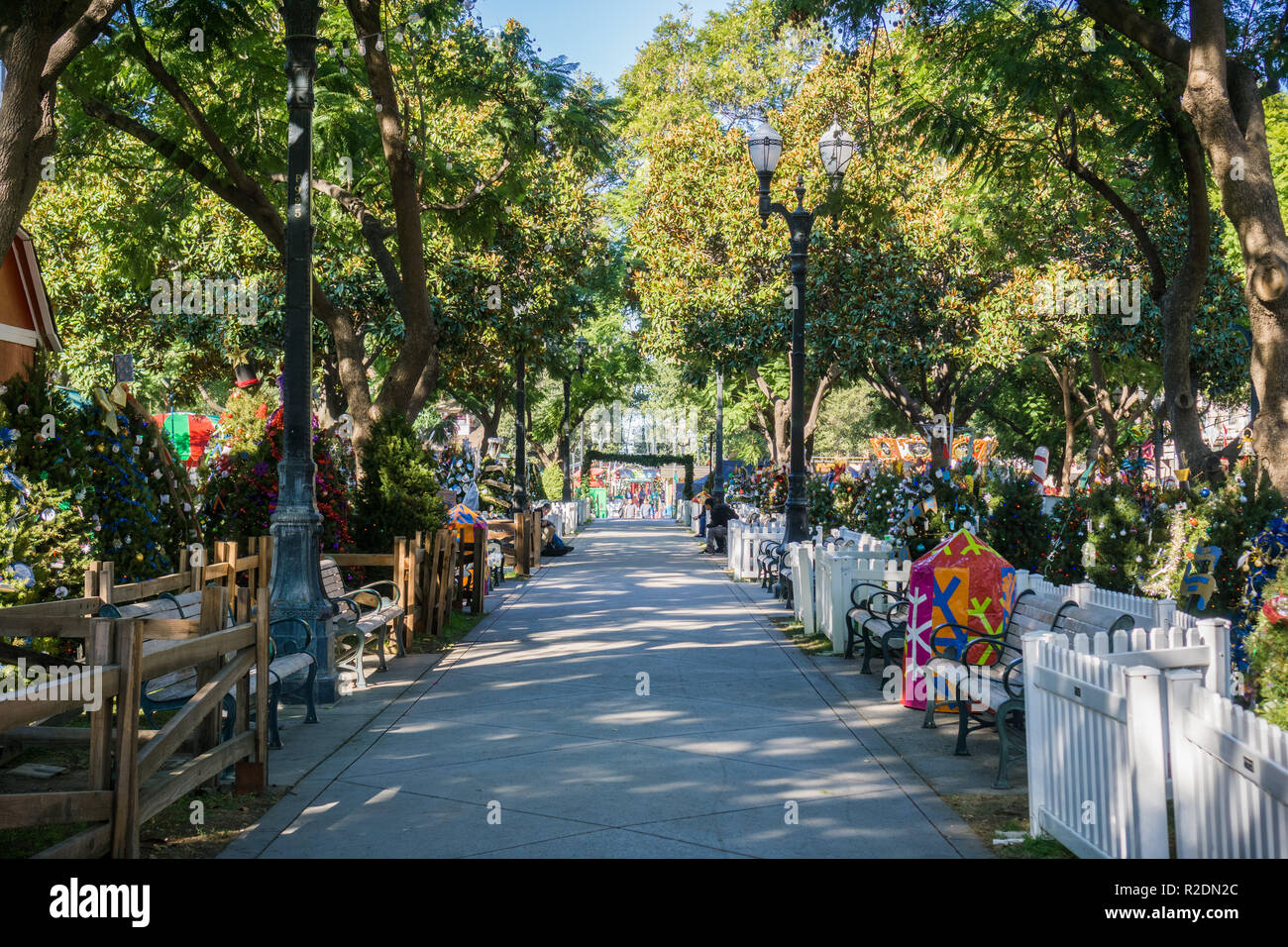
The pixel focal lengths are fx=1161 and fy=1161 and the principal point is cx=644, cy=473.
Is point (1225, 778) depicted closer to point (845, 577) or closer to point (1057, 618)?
point (1057, 618)

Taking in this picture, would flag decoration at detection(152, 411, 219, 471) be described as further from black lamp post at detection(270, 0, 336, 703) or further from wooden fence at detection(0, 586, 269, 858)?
wooden fence at detection(0, 586, 269, 858)

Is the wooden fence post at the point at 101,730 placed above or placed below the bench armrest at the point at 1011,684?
above

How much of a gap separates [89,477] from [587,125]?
944 centimetres

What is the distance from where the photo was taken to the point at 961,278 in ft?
87.7

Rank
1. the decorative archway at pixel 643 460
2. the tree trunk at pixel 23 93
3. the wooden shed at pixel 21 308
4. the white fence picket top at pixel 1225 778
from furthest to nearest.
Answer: the decorative archway at pixel 643 460 < the wooden shed at pixel 21 308 < the tree trunk at pixel 23 93 < the white fence picket top at pixel 1225 778

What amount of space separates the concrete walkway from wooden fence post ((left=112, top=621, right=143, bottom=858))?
748mm

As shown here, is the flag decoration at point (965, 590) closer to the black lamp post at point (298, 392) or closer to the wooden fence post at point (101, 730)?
the black lamp post at point (298, 392)

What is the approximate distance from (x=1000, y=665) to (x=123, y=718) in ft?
19.5

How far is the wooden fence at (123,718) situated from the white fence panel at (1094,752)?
13.5 feet

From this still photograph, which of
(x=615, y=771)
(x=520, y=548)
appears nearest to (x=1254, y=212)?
(x=615, y=771)

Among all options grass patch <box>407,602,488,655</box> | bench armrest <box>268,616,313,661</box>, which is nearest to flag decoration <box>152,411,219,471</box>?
grass patch <box>407,602,488,655</box>

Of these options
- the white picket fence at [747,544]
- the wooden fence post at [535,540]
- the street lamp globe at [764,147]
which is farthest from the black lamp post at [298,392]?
the wooden fence post at [535,540]

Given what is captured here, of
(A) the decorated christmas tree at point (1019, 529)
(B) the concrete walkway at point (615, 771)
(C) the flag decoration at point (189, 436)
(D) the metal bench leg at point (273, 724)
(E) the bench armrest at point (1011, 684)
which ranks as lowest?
(B) the concrete walkway at point (615, 771)

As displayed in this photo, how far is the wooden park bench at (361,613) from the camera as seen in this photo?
1047 cm
